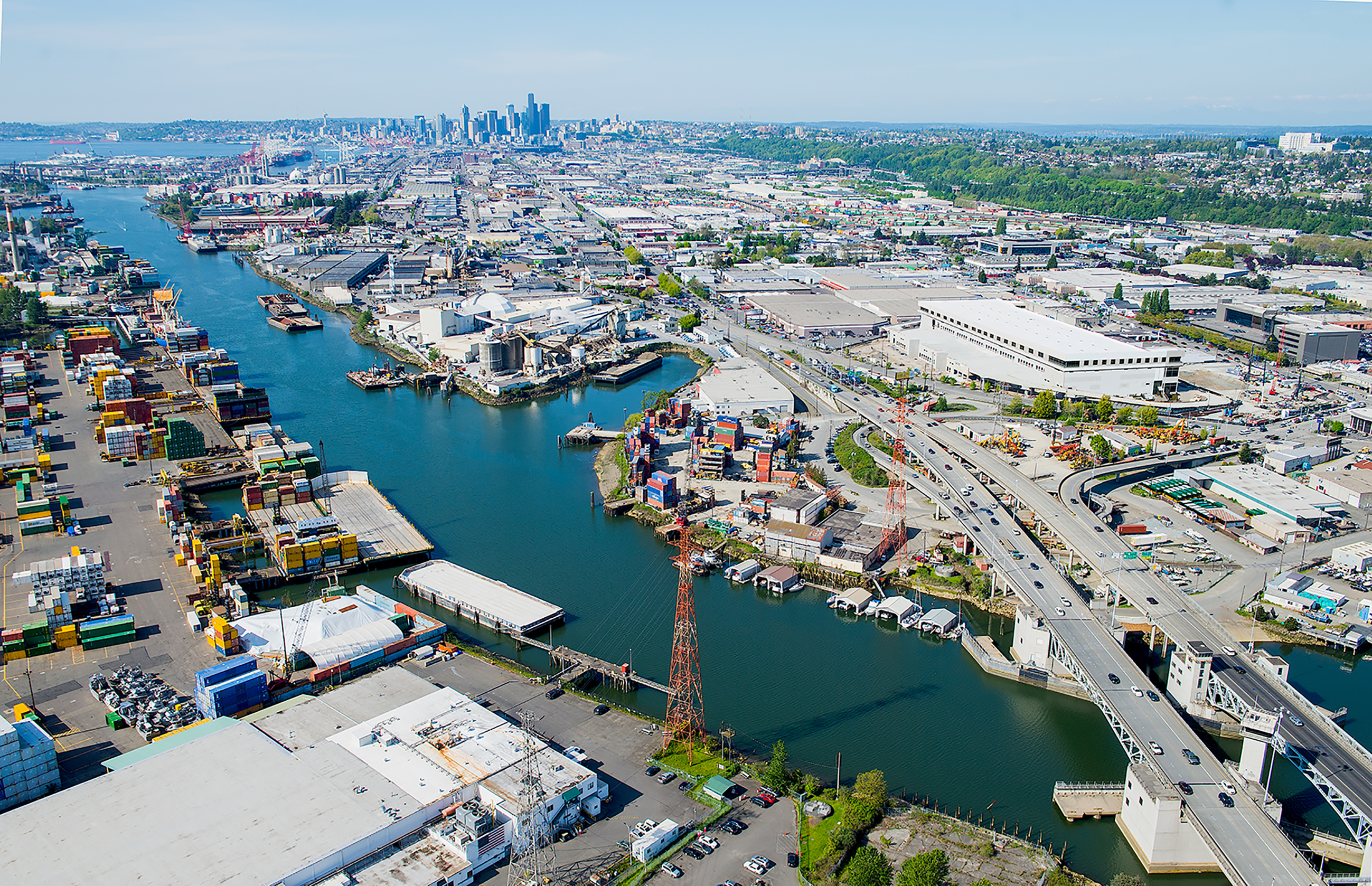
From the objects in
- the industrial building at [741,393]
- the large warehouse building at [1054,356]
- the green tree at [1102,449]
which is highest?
the large warehouse building at [1054,356]

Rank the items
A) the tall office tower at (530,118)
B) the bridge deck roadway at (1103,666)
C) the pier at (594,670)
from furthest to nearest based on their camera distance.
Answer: the tall office tower at (530,118) < the pier at (594,670) < the bridge deck roadway at (1103,666)

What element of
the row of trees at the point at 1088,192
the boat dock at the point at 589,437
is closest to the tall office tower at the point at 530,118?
the row of trees at the point at 1088,192

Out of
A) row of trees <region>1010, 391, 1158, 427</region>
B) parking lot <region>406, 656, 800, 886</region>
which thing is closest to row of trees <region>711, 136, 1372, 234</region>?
row of trees <region>1010, 391, 1158, 427</region>

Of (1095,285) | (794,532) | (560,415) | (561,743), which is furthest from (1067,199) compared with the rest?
(561,743)

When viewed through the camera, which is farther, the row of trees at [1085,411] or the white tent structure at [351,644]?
the row of trees at [1085,411]

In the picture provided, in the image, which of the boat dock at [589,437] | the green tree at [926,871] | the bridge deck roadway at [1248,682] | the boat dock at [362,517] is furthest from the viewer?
the boat dock at [589,437]

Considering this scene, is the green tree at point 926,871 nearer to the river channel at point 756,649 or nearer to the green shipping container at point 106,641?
Answer: the river channel at point 756,649

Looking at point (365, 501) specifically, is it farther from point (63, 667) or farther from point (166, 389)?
point (166, 389)
